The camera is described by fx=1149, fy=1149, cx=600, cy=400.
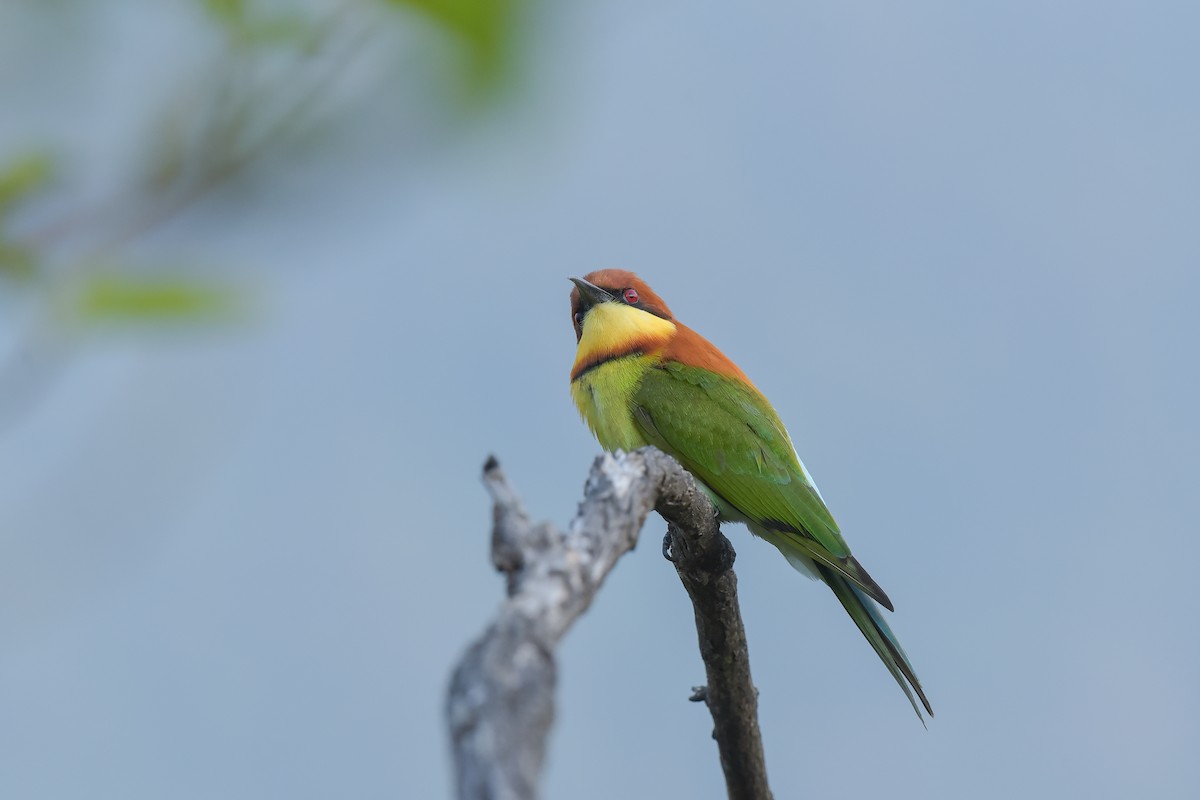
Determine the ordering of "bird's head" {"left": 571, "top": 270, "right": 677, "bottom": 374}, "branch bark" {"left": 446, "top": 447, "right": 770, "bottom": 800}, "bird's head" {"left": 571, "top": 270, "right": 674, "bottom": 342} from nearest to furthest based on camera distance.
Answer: "branch bark" {"left": 446, "top": 447, "right": 770, "bottom": 800}, "bird's head" {"left": 571, "top": 270, "right": 677, "bottom": 374}, "bird's head" {"left": 571, "top": 270, "right": 674, "bottom": 342}

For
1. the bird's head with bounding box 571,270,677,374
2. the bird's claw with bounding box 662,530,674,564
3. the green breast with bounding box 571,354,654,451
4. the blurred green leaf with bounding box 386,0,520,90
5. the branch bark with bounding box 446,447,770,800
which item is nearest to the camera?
the blurred green leaf with bounding box 386,0,520,90

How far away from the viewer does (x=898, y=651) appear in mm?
2689

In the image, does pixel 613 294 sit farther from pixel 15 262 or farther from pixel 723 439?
pixel 15 262

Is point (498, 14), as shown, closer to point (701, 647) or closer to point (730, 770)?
point (701, 647)

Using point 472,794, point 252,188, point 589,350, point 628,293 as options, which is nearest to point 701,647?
point 589,350

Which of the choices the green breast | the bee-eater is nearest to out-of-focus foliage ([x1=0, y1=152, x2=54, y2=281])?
the bee-eater

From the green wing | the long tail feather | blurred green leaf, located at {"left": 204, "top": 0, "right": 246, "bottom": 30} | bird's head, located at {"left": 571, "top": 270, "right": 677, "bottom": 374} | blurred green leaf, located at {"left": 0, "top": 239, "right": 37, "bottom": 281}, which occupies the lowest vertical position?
blurred green leaf, located at {"left": 0, "top": 239, "right": 37, "bottom": 281}

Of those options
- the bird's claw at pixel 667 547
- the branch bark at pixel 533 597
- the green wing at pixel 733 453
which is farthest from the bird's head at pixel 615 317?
the branch bark at pixel 533 597

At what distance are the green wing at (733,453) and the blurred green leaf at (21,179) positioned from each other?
2.51 metres

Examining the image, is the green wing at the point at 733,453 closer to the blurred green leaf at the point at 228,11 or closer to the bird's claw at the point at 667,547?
the bird's claw at the point at 667,547

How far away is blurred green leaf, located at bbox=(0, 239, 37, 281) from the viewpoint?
1.18ft

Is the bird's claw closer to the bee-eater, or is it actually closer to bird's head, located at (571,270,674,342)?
the bee-eater

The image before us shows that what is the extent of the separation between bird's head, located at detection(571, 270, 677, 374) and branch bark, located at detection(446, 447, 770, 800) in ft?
3.12

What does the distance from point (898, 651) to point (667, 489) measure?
105 cm
